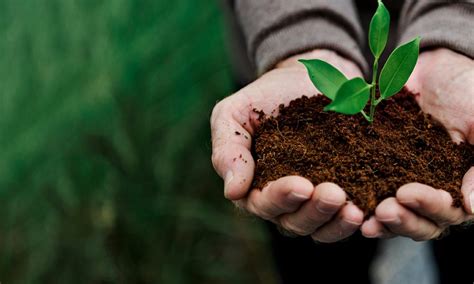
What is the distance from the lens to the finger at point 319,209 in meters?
0.90

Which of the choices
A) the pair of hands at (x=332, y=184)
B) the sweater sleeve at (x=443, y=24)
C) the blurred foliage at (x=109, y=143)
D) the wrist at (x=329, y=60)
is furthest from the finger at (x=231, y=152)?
the blurred foliage at (x=109, y=143)

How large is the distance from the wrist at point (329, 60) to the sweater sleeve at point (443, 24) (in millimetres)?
135

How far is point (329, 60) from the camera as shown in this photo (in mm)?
1327

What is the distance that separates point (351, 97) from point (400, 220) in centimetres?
20

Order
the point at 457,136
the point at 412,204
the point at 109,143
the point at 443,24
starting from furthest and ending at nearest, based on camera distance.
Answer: the point at 109,143 < the point at 443,24 < the point at 457,136 < the point at 412,204

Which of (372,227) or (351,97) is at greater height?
(351,97)

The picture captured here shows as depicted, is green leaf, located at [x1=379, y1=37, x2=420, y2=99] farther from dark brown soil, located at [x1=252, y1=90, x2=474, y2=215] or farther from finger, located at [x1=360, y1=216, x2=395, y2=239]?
finger, located at [x1=360, y1=216, x2=395, y2=239]

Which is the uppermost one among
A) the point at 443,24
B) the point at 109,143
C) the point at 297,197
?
the point at 443,24

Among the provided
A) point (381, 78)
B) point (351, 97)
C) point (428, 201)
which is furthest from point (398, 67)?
point (428, 201)

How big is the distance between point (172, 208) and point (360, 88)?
108 centimetres

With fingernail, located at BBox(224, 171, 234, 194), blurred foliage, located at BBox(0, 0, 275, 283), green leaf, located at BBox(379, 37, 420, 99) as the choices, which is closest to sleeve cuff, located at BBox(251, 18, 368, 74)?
green leaf, located at BBox(379, 37, 420, 99)

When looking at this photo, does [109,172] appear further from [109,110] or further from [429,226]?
[429,226]

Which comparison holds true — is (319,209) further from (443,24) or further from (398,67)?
(443,24)

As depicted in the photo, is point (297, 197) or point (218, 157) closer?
point (297, 197)
